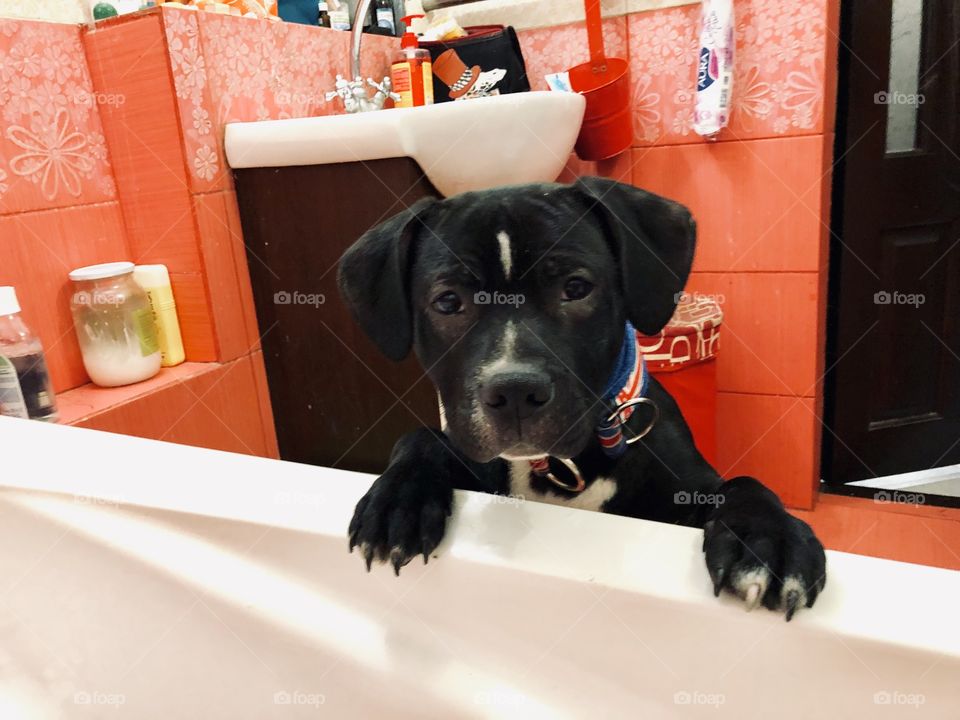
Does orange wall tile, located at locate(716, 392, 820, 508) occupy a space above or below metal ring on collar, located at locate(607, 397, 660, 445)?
below

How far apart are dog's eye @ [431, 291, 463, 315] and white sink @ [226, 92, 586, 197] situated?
720 mm

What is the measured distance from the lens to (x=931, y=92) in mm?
1960

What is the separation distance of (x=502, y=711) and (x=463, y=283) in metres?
0.53

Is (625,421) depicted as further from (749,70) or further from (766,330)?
(749,70)

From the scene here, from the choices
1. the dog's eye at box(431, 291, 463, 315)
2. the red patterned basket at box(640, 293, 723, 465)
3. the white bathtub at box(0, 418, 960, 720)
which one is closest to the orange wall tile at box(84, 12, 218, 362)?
the white bathtub at box(0, 418, 960, 720)

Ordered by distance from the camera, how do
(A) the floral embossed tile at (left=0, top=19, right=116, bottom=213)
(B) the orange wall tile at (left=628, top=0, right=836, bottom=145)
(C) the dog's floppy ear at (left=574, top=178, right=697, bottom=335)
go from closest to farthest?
1. (C) the dog's floppy ear at (left=574, top=178, right=697, bottom=335)
2. (A) the floral embossed tile at (left=0, top=19, right=116, bottom=213)
3. (B) the orange wall tile at (left=628, top=0, right=836, bottom=145)

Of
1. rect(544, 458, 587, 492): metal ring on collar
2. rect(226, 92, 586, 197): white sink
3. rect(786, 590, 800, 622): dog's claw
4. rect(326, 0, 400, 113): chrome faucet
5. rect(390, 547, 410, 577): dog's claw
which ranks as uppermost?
rect(326, 0, 400, 113): chrome faucet

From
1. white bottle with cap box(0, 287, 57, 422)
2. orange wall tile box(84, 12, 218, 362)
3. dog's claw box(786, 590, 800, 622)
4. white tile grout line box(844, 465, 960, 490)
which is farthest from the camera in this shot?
white tile grout line box(844, 465, 960, 490)

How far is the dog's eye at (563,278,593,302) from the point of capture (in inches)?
37.6

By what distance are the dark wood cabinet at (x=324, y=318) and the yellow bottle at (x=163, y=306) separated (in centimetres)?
21

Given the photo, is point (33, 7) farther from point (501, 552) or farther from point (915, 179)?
point (915, 179)


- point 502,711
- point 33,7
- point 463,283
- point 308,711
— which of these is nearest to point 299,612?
point 308,711

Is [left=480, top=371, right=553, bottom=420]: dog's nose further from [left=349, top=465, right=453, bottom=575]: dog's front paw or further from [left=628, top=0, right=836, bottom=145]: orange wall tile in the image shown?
[left=628, top=0, right=836, bottom=145]: orange wall tile

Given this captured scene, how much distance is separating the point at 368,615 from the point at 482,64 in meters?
1.69
